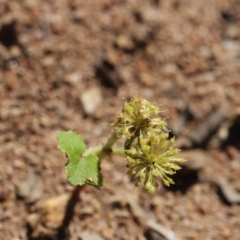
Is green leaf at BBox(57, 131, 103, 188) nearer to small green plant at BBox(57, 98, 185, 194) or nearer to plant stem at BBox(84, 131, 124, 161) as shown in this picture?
small green plant at BBox(57, 98, 185, 194)

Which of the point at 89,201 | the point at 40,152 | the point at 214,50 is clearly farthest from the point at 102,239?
the point at 214,50

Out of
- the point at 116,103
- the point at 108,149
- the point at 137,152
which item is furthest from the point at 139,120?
the point at 116,103

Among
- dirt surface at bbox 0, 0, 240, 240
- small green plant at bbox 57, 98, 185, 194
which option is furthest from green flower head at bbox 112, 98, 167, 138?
dirt surface at bbox 0, 0, 240, 240

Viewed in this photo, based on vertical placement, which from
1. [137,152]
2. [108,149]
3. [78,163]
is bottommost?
[78,163]

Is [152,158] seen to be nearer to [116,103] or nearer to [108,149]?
[108,149]

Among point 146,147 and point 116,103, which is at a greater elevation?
point 116,103

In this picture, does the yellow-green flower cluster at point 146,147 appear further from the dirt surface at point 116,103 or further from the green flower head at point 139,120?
the dirt surface at point 116,103
